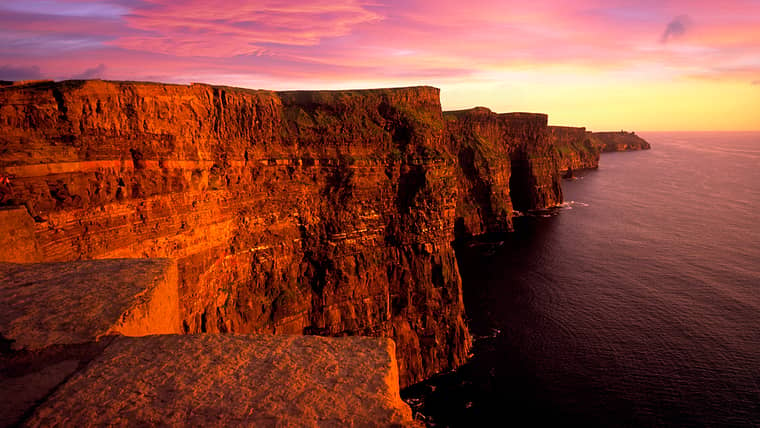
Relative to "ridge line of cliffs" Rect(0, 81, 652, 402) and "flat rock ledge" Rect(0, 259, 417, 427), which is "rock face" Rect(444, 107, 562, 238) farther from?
"flat rock ledge" Rect(0, 259, 417, 427)

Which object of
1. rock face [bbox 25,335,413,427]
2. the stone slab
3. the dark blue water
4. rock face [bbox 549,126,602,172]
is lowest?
the dark blue water

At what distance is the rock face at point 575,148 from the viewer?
178000 mm

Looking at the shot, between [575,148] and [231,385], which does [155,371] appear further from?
[575,148]

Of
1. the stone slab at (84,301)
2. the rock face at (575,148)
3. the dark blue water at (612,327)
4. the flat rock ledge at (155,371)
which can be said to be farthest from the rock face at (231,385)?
the rock face at (575,148)

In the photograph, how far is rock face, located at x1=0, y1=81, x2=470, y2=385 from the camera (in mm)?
17766

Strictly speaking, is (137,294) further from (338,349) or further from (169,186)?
(169,186)

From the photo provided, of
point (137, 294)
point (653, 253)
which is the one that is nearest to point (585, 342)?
point (653, 253)

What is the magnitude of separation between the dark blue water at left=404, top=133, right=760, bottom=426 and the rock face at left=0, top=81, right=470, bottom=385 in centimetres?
695

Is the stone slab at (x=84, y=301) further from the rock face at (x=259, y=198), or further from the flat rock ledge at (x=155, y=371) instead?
the rock face at (x=259, y=198)

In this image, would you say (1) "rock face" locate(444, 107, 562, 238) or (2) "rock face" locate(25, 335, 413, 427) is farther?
(1) "rock face" locate(444, 107, 562, 238)

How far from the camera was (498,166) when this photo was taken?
90.2 m

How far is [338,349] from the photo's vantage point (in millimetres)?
6289

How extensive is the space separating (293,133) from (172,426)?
26767mm

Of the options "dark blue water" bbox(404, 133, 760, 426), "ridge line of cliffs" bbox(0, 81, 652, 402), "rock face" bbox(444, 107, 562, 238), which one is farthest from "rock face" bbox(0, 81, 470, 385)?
"rock face" bbox(444, 107, 562, 238)
